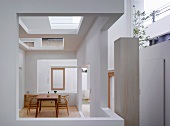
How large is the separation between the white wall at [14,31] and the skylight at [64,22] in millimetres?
2698

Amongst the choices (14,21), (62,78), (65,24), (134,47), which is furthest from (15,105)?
(62,78)

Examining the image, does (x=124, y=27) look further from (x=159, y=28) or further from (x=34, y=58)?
(x=34, y=58)

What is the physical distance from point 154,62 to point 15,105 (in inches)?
92.8

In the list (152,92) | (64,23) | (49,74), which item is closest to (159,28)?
(64,23)

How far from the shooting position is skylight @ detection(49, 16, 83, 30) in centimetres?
615

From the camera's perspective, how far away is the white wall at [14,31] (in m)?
3.38

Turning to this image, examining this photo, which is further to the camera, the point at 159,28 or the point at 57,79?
the point at 57,79

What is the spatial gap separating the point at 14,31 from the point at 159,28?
4.62m

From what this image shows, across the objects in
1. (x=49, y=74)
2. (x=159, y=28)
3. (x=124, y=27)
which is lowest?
(x=49, y=74)

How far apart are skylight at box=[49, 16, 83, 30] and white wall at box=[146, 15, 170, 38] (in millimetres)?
2301

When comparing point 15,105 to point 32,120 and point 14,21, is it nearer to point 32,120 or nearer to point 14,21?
point 32,120

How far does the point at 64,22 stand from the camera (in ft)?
20.9

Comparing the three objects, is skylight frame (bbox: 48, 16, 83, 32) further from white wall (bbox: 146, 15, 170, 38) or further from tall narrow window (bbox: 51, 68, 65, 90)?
tall narrow window (bbox: 51, 68, 65, 90)

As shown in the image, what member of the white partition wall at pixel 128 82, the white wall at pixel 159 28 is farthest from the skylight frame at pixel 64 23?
the white partition wall at pixel 128 82
